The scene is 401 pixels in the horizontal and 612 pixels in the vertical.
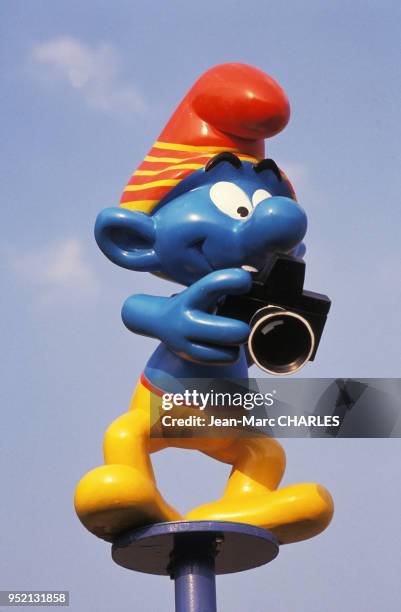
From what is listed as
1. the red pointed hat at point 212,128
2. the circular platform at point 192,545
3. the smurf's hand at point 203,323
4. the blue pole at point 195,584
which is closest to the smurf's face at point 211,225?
the red pointed hat at point 212,128

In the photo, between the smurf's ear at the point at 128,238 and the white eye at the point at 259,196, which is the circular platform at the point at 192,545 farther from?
the white eye at the point at 259,196

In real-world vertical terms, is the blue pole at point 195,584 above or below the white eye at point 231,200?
below

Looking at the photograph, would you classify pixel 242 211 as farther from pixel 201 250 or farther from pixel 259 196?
pixel 201 250

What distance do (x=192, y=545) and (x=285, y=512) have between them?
0.64 m

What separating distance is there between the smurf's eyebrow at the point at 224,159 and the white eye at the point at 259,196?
0.77 ft

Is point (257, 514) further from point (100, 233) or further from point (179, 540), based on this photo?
point (100, 233)

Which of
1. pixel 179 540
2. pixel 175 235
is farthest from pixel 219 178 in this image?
pixel 179 540

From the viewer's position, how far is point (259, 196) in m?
7.97

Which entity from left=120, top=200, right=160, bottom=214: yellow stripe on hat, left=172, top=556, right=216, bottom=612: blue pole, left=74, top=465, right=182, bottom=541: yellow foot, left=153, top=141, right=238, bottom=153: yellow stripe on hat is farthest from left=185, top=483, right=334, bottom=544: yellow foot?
left=153, top=141, right=238, bottom=153: yellow stripe on hat

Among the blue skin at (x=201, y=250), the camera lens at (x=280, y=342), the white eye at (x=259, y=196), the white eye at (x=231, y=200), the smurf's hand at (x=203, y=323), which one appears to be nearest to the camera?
the camera lens at (x=280, y=342)

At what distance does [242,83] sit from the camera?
27.1ft

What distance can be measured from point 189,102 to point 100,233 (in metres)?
1.27

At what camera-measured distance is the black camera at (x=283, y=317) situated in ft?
22.7

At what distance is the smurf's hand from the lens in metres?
7.26
